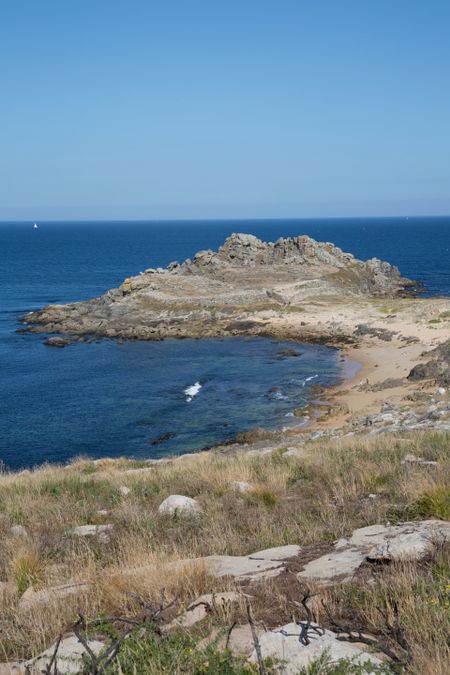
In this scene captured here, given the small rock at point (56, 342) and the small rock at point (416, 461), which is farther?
the small rock at point (56, 342)

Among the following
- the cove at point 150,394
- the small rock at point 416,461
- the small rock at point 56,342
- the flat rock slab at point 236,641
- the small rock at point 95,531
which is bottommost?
the cove at point 150,394

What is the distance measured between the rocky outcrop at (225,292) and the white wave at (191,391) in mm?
14787

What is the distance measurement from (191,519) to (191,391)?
28.5 metres

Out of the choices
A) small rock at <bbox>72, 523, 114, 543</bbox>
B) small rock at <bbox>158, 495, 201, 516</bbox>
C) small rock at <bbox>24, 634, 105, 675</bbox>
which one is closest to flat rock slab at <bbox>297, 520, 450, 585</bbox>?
small rock at <bbox>24, 634, 105, 675</bbox>

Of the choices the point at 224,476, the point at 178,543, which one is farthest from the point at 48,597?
the point at 224,476

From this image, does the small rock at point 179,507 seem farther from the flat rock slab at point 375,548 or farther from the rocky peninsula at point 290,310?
the rocky peninsula at point 290,310

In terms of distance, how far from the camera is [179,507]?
28.8 feet

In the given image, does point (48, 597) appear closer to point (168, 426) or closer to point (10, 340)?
point (168, 426)

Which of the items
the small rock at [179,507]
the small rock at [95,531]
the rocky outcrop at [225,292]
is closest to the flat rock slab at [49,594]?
the small rock at [95,531]

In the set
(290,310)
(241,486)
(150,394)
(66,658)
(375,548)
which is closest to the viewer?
(66,658)

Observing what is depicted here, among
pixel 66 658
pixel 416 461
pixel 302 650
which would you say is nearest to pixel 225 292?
pixel 416 461

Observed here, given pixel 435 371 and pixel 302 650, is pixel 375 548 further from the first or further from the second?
pixel 435 371

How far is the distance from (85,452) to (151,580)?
22.7 m

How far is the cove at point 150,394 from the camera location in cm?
2847
